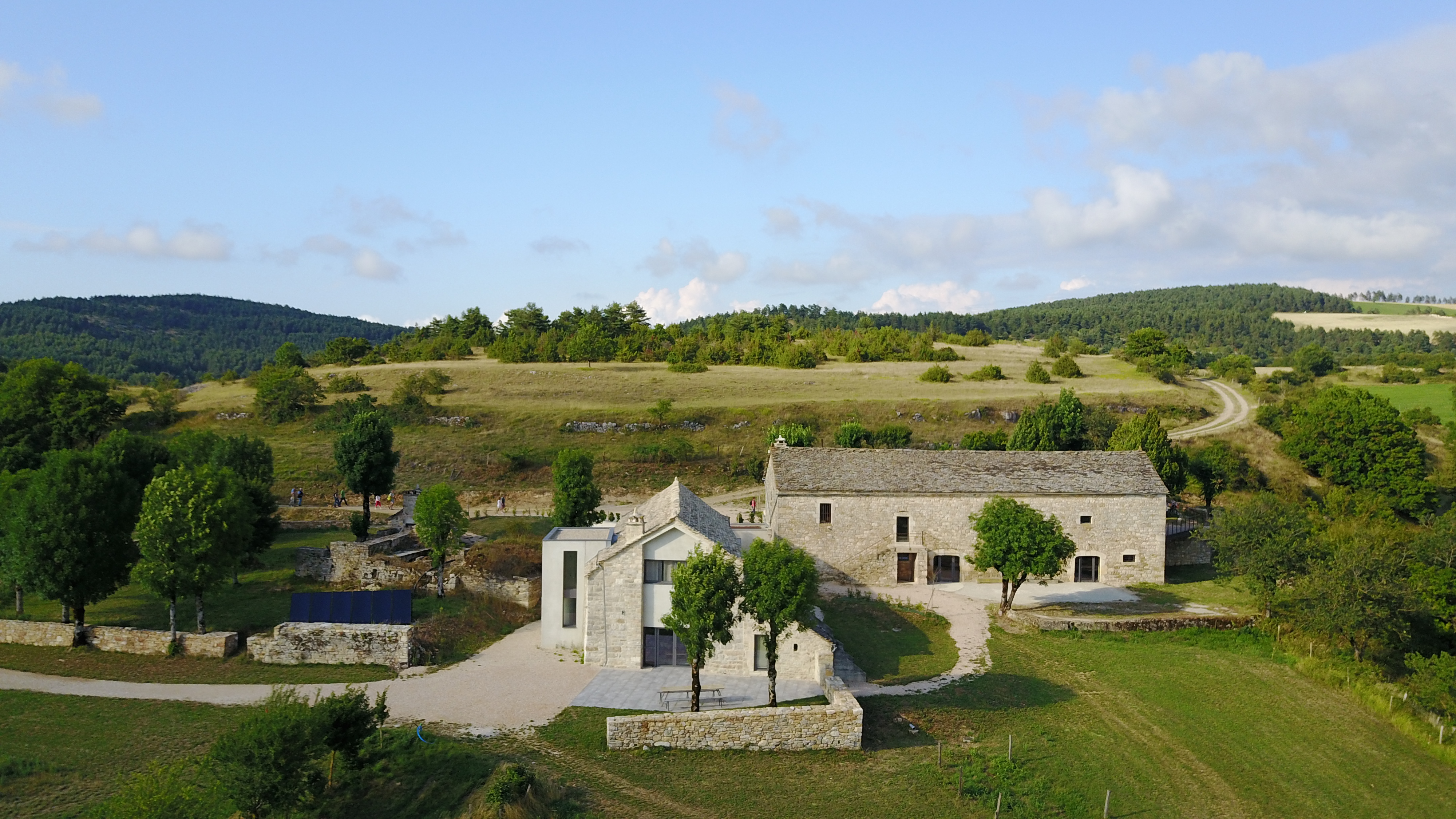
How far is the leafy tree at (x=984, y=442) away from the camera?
53750 mm

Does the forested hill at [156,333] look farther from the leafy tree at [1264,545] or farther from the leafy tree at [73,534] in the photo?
the leafy tree at [1264,545]

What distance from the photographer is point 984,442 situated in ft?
177

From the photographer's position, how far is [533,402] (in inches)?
2781

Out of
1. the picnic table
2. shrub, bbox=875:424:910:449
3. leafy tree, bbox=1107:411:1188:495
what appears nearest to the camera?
the picnic table

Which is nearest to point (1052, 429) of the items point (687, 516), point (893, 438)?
point (893, 438)

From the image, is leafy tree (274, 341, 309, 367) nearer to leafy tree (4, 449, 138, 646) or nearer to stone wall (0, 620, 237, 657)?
leafy tree (4, 449, 138, 646)

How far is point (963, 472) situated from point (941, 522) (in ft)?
8.37

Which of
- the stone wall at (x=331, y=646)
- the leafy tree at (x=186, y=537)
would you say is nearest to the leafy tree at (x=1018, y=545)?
the stone wall at (x=331, y=646)

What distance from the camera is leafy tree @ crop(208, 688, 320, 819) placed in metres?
15.3

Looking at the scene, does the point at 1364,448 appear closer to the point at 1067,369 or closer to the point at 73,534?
the point at 1067,369

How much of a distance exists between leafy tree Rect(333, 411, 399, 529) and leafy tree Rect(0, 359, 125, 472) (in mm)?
20650

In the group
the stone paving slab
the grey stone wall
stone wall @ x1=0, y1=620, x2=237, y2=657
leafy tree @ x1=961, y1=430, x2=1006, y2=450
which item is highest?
leafy tree @ x1=961, y1=430, x2=1006, y2=450

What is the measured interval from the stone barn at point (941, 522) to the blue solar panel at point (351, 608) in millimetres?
16059

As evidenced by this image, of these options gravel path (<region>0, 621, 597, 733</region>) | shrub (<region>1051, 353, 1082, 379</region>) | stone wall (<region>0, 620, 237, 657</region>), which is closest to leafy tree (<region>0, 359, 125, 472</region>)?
stone wall (<region>0, 620, 237, 657</region>)
